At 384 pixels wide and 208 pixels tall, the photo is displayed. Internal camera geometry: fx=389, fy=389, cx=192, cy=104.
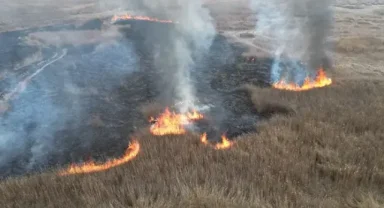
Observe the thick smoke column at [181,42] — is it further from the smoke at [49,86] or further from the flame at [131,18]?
the smoke at [49,86]

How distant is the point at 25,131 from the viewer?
1333 centimetres

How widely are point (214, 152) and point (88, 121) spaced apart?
5815mm

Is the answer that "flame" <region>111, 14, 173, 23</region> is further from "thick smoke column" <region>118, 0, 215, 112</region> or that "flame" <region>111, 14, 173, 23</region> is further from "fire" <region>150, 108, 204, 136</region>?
"fire" <region>150, 108, 204, 136</region>

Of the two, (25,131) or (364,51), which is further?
(364,51)

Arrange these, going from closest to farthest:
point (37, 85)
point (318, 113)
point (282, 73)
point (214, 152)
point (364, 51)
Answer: point (214, 152) → point (318, 113) → point (37, 85) → point (282, 73) → point (364, 51)

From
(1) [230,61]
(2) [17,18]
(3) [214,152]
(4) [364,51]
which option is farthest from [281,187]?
(2) [17,18]

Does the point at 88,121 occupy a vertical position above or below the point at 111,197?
below

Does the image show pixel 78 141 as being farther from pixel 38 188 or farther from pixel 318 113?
pixel 318 113

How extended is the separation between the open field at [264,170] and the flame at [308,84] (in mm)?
1677

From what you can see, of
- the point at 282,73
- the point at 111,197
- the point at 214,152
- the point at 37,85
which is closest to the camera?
the point at 111,197

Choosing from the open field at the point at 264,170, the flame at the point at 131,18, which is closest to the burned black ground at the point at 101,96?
the open field at the point at 264,170

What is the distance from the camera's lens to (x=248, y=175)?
8.79 meters

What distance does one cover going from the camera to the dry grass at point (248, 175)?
24.9 feet

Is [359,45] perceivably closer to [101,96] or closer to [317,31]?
[317,31]
